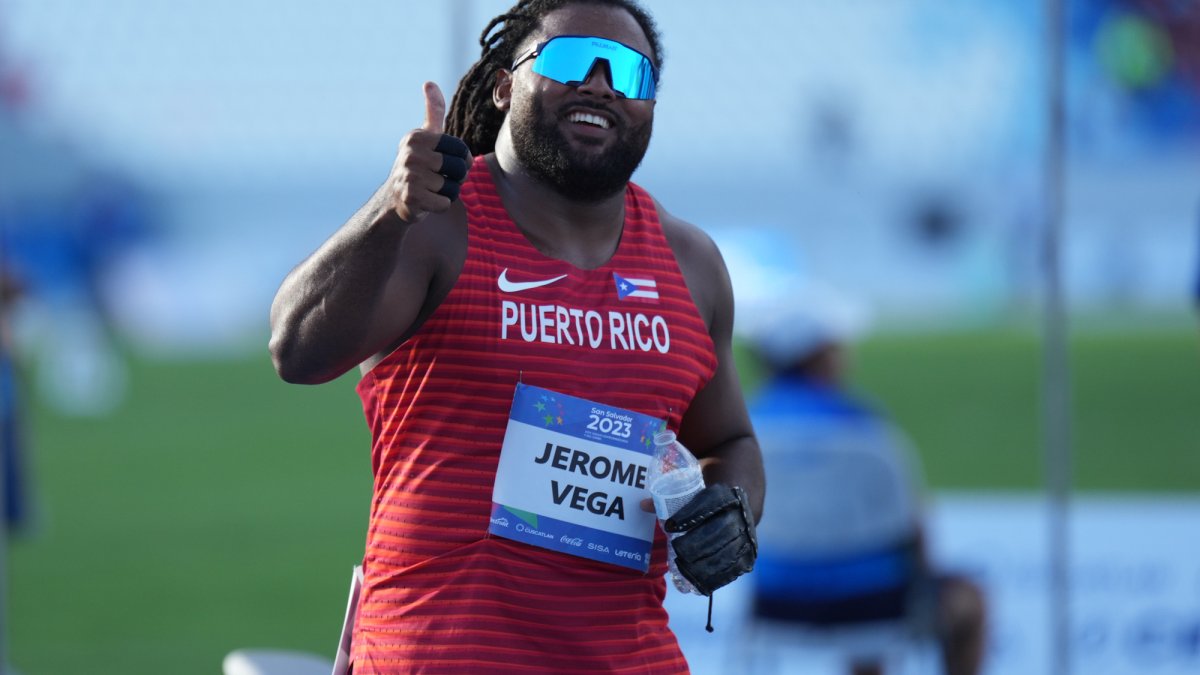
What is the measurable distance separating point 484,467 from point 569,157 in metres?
0.50

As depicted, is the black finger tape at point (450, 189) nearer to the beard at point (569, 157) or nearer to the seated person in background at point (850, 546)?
the beard at point (569, 157)

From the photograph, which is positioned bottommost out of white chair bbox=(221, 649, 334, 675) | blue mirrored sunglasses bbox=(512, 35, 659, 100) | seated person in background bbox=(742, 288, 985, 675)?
white chair bbox=(221, 649, 334, 675)

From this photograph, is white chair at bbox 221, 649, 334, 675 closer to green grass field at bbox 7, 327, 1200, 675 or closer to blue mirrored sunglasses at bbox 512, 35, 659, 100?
blue mirrored sunglasses at bbox 512, 35, 659, 100

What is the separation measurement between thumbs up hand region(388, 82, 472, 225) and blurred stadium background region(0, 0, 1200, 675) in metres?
2.13

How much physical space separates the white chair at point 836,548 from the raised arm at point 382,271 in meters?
2.93

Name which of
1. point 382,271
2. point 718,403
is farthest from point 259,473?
point 382,271

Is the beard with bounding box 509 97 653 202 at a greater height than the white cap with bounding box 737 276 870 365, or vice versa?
the white cap with bounding box 737 276 870 365

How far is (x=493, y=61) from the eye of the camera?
2611mm

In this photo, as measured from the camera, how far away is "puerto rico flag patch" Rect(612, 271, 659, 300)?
2.31m

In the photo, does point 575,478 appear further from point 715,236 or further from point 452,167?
point 715,236

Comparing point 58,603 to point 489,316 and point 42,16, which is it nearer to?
point 42,16

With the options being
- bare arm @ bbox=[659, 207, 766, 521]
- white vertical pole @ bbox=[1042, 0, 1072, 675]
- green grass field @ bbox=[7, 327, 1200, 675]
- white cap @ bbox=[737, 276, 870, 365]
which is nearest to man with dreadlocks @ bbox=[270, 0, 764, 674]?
bare arm @ bbox=[659, 207, 766, 521]

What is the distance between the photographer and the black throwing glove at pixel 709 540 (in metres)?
2.22

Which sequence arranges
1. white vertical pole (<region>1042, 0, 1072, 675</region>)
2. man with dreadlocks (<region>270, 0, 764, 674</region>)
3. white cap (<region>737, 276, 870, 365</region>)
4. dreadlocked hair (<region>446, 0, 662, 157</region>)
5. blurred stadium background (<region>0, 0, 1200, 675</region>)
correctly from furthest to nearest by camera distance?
1. blurred stadium background (<region>0, 0, 1200, 675</region>)
2. white cap (<region>737, 276, 870, 365</region>)
3. white vertical pole (<region>1042, 0, 1072, 675</region>)
4. dreadlocked hair (<region>446, 0, 662, 157</region>)
5. man with dreadlocks (<region>270, 0, 764, 674</region>)
